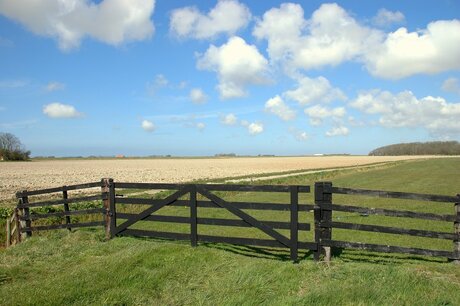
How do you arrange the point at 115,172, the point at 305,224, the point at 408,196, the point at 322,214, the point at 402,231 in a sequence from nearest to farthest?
the point at 402,231, the point at 408,196, the point at 322,214, the point at 305,224, the point at 115,172

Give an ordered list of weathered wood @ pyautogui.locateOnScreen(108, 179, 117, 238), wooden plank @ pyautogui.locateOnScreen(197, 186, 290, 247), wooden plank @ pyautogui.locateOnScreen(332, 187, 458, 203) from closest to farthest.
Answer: wooden plank @ pyautogui.locateOnScreen(332, 187, 458, 203), wooden plank @ pyautogui.locateOnScreen(197, 186, 290, 247), weathered wood @ pyautogui.locateOnScreen(108, 179, 117, 238)

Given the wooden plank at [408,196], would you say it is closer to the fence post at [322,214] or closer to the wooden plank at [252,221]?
the fence post at [322,214]

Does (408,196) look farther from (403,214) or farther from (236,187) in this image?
(236,187)

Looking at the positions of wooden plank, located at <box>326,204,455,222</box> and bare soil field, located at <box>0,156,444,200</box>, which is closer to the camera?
wooden plank, located at <box>326,204,455,222</box>

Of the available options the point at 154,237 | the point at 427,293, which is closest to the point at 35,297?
the point at 154,237

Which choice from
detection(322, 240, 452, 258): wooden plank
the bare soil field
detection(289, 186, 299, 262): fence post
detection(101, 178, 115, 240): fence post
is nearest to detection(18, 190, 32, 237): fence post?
detection(101, 178, 115, 240): fence post

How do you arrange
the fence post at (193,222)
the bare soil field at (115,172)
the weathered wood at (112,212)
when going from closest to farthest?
the fence post at (193,222) → the weathered wood at (112,212) → the bare soil field at (115,172)

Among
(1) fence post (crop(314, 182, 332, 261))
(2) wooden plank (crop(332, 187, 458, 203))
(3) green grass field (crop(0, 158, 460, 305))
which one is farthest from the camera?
(1) fence post (crop(314, 182, 332, 261))

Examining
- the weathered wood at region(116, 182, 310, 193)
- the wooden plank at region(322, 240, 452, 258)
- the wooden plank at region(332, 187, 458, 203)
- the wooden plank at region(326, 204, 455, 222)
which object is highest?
the weathered wood at region(116, 182, 310, 193)

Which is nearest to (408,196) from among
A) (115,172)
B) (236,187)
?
(236,187)

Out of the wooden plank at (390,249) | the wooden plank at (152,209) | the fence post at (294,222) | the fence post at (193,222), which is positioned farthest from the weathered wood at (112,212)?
the wooden plank at (390,249)

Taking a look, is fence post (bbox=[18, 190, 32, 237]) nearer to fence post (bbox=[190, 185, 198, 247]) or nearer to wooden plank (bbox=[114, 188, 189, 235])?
wooden plank (bbox=[114, 188, 189, 235])

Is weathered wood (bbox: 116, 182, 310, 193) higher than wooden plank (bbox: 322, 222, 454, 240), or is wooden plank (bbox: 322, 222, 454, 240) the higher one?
weathered wood (bbox: 116, 182, 310, 193)

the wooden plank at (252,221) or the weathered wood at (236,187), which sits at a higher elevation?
the weathered wood at (236,187)
